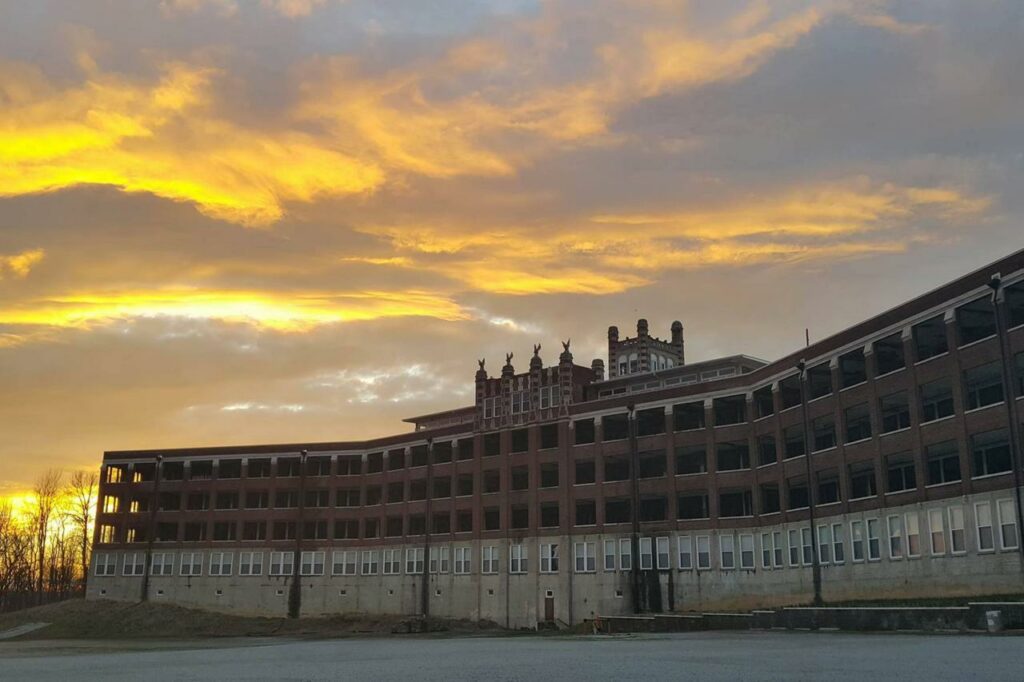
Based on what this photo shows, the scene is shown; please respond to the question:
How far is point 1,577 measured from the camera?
137 metres

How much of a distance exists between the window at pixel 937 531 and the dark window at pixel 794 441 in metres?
13.5

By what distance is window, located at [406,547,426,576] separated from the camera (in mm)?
94200

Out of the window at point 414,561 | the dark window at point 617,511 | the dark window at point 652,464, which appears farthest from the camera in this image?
the window at point 414,561

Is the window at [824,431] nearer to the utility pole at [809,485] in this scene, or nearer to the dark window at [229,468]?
the utility pole at [809,485]

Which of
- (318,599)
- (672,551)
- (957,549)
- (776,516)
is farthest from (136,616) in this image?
(957,549)

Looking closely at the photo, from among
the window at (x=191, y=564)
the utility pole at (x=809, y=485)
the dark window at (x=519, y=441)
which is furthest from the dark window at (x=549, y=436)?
the window at (x=191, y=564)

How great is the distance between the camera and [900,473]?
190 ft

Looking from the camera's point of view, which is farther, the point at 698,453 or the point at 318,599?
the point at 318,599

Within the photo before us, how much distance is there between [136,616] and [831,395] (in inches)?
2855

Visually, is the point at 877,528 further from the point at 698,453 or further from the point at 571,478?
the point at 571,478

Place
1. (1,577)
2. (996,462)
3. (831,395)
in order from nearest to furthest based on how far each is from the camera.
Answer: (996,462)
(831,395)
(1,577)

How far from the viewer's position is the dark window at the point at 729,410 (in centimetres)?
7556

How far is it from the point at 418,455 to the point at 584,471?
877 inches

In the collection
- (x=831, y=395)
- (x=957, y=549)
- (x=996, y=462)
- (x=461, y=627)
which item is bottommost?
(x=461, y=627)
